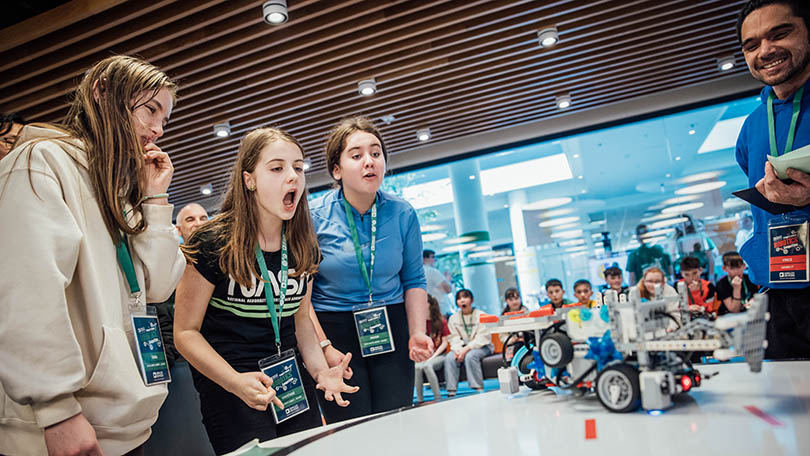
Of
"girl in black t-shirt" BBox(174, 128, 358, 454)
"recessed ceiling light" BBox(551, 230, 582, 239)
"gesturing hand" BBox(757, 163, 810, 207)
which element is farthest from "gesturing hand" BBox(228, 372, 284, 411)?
"recessed ceiling light" BBox(551, 230, 582, 239)

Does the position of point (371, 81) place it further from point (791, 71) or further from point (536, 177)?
point (791, 71)

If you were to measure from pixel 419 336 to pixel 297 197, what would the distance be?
2.27 ft

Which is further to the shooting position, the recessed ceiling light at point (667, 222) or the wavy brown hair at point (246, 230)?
the recessed ceiling light at point (667, 222)

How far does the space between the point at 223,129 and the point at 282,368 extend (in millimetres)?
4638

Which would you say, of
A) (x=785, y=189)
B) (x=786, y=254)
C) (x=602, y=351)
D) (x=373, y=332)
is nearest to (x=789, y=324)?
(x=786, y=254)

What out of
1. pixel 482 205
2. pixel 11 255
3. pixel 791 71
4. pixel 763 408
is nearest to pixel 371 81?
pixel 482 205

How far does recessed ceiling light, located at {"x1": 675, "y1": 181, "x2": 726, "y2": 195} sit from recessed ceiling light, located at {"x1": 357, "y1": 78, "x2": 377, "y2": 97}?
4411mm

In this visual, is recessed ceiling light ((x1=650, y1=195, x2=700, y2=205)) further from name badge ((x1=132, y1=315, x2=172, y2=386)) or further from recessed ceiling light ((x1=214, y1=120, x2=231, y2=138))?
name badge ((x1=132, y1=315, x2=172, y2=386))

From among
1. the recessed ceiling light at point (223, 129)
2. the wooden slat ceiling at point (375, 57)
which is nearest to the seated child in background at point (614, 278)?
the wooden slat ceiling at point (375, 57)

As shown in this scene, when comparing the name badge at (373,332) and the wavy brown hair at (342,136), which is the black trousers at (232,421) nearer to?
the name badge at (373,332)

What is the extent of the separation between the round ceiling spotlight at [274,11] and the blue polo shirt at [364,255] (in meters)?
2.13

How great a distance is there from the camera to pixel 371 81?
5.07 m

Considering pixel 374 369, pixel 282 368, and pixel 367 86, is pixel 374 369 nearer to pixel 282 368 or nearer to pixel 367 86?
pixel 282 368

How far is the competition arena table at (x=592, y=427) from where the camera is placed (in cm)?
65
